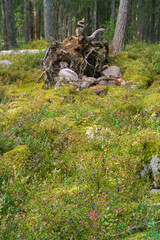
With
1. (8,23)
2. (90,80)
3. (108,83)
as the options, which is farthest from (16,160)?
(8,23)

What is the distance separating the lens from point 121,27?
12.2 meters

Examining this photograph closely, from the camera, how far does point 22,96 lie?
25.4 ft

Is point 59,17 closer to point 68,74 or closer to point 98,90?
point 68,74

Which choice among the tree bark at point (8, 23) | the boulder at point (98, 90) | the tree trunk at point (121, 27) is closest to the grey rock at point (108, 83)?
the boulder at point (98, 90)

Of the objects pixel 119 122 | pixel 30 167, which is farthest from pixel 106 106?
pixel 30 167

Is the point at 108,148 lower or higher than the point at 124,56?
lower

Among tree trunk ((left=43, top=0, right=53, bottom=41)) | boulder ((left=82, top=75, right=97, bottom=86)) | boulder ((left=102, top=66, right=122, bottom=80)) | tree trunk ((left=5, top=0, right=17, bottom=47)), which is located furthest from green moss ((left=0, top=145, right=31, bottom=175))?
tree trunk ((left=5, top=0, right=17, bottom=47))

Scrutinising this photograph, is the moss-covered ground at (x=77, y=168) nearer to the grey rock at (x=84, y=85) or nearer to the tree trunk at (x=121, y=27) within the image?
the grey rock at (x=84, y=85)

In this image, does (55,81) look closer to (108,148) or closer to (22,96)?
(22,96)

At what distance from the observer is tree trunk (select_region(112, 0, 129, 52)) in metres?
12.0

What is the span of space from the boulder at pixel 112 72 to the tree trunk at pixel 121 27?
282cm

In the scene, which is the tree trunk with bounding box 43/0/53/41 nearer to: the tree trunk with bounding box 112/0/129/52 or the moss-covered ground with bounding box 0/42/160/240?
the tree trunk with bounding box 112/0/129/52

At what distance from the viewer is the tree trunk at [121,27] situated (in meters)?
12.0

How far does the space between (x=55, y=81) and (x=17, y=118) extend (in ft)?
13.9
